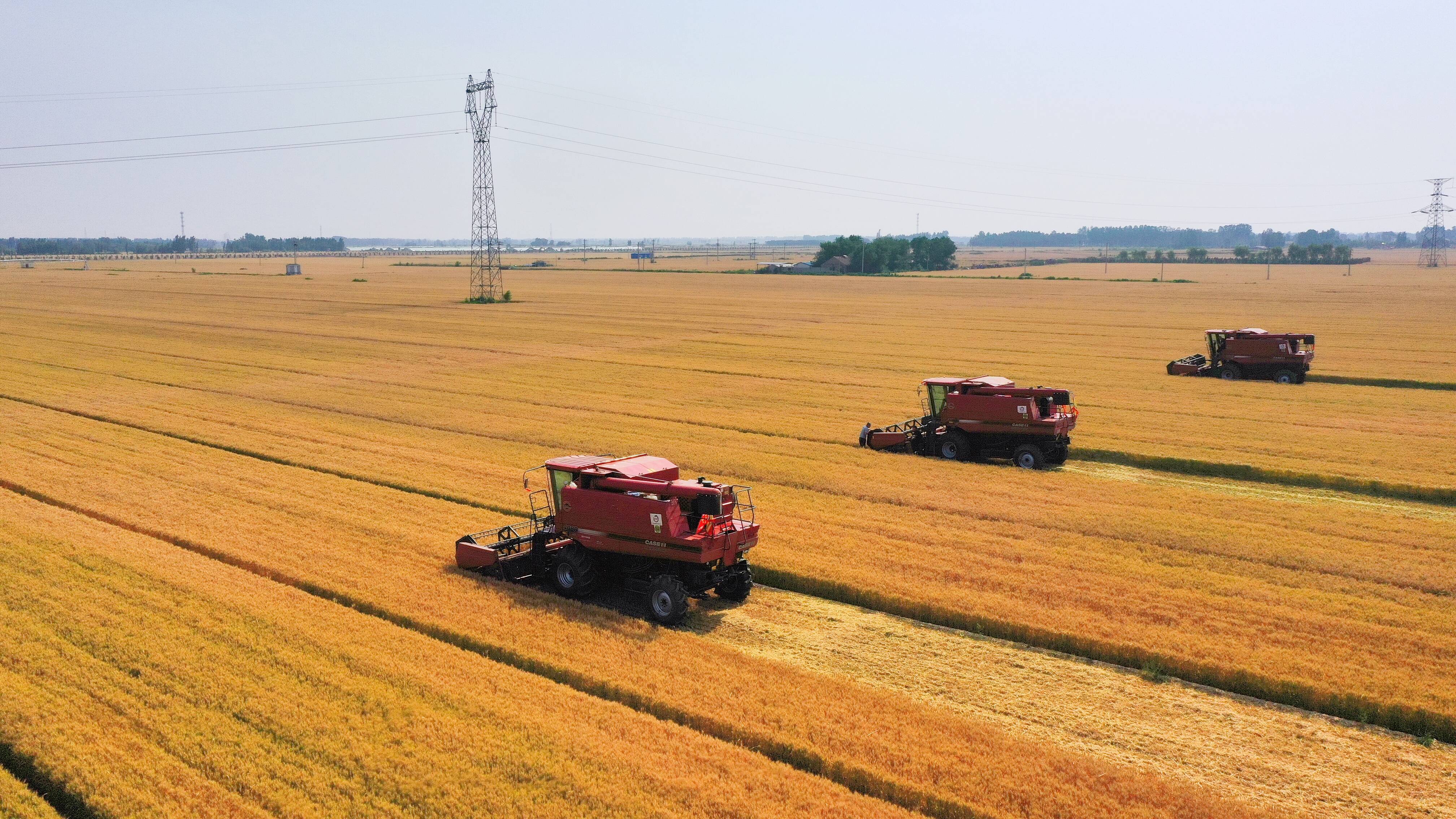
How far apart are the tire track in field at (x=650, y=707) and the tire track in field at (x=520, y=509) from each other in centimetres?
536

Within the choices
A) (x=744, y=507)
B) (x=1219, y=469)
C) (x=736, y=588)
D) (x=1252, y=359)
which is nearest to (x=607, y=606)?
(x=736, y=588)

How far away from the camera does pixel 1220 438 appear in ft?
105

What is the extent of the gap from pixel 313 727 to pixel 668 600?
571 cm

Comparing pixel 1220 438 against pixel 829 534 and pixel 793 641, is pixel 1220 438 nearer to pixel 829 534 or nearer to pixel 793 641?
pixel 829 534

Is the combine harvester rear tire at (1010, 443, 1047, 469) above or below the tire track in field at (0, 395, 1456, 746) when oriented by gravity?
above

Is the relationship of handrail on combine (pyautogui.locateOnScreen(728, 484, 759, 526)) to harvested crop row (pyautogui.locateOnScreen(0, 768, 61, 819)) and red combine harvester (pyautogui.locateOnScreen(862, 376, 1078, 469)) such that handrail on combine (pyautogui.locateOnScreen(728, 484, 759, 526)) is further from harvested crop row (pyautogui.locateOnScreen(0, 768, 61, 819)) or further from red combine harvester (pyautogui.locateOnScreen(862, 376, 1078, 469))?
harvested crop row (pyautogui.locateOnScreen(0, 768, 61, 819))

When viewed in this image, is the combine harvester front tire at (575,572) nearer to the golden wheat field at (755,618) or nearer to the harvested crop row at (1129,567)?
the golden wheat field at (755,618)

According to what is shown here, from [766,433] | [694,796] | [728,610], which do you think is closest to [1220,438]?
[766,433]

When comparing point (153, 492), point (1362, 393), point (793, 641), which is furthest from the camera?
point (1362, 393)

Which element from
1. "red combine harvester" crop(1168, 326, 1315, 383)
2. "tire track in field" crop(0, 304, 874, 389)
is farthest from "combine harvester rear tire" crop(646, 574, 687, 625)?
"red combine harvester" crop(1168, 326, 1315, 383)

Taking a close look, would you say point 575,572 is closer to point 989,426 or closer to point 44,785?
point 44,785

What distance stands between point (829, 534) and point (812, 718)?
8.35 metres

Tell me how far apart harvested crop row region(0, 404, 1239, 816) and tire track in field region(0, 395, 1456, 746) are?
727 millimetres

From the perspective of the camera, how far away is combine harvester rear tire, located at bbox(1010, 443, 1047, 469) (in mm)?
28698
